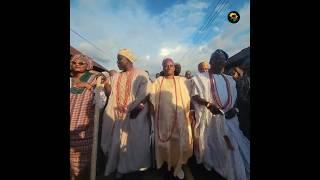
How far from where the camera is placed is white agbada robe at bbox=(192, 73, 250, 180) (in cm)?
337

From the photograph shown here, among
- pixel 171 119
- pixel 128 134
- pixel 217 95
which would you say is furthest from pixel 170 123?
pixel 217 95

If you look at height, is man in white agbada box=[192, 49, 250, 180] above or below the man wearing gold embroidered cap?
below

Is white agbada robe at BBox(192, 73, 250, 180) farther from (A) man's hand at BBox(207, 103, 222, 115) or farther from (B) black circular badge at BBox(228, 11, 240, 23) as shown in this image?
(B) black circular badge at BBox(228, 11, 240, 23)

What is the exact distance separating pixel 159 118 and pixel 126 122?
0.33m

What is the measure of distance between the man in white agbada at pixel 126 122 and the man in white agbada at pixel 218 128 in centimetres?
52

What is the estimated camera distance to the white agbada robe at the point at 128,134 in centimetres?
334

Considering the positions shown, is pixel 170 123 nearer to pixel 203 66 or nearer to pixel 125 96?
pixel 125 96

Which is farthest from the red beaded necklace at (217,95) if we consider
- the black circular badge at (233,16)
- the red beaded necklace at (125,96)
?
the red beaded necklace at (125,96)

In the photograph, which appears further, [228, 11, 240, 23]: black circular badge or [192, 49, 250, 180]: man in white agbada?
[192, 49, 250, 180]: man in white agbada

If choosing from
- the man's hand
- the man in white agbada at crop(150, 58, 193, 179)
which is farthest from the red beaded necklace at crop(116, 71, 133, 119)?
the man's hand

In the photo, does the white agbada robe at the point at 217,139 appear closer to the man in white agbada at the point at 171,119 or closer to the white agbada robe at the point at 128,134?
the man in white agbada at the point at 171,119

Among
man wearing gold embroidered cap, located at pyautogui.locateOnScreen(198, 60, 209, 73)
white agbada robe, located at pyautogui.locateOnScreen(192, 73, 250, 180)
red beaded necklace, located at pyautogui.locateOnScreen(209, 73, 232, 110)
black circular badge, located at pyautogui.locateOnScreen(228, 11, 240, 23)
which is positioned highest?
black circular badge, located at pyautogui.locateOnScreen(228, 11, 240, 23)

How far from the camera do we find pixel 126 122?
11.1 feet
